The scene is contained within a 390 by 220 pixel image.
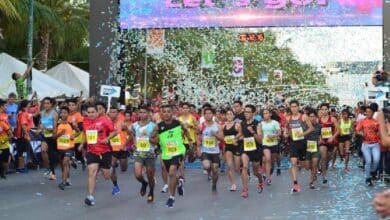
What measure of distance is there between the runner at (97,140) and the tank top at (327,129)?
5.27 m

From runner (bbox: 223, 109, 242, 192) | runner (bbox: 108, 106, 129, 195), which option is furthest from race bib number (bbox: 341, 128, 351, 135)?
runner (bbox: 108, 106, 129, 195)

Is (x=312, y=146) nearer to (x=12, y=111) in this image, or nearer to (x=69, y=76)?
(x=12, y=111)

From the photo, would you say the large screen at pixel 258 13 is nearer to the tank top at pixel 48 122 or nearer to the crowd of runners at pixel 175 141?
the crowd of runners at pixel 175 141

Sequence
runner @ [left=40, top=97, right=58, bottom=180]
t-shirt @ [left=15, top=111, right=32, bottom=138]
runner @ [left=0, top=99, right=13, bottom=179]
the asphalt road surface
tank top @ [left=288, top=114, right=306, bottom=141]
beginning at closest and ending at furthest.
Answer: the asphalt road surface → tank top @ [left=288, top=114, right=306, bottom=141] → runner @ [left=40, top=97, right=58, bottom=180] → runner @ [left=0, top=99, right=13, bottom=179] → t-shirt @ [left=15, top=111, right=32, bottom=138]

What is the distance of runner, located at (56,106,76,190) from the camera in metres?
14.3

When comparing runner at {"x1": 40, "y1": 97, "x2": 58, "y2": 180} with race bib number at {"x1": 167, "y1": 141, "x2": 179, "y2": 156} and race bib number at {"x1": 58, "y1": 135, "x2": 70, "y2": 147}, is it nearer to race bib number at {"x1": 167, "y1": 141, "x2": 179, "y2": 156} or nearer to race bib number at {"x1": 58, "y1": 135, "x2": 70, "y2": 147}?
race bib number at {"x1": 58, "y1": 135, "x2": 70, "y2": 147}

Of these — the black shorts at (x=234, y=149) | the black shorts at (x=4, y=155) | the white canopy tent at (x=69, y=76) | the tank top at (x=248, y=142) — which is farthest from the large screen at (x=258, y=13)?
the tank top at (x=248, y=142)

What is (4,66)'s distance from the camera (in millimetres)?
24266

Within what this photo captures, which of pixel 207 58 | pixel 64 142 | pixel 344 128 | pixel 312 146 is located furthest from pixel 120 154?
pixel 207 58

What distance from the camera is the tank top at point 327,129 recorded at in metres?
15.6

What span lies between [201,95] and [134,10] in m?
13.2

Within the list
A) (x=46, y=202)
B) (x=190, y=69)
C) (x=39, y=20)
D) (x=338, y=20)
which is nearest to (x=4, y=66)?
(x=39, y=20)

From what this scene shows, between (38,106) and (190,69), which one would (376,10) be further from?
(190,69)

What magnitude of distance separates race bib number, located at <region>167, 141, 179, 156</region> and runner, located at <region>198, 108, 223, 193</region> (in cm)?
216
